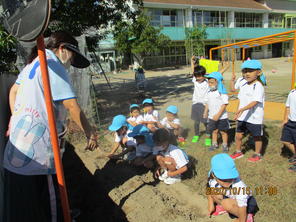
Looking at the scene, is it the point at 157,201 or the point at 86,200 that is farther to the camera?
the point at 86,200

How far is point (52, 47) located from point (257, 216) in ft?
8.20

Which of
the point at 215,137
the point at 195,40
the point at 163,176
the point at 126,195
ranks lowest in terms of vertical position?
the point at 126,195

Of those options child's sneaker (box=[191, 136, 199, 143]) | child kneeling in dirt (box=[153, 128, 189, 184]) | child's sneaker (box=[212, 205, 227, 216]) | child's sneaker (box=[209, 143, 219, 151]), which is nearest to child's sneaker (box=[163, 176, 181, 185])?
child kneeling in dirt (box=[153, 128, 189, 184])

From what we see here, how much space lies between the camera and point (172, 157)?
9.91ft

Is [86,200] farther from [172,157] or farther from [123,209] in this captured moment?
[172,157]

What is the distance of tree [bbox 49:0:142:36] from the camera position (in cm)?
675

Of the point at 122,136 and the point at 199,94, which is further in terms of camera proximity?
the point at 199,94

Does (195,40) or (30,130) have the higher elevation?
(195,40)

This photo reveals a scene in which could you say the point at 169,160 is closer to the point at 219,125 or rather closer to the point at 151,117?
the point at 219,125

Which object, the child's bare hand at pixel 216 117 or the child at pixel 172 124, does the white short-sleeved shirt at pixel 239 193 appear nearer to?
the child's bare hand at pixel 216 117

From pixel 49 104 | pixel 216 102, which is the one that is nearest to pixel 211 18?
pixel 216 102

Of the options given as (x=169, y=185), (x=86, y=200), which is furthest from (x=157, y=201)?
(x=86, y=200)

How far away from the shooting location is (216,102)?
3871 millimetres

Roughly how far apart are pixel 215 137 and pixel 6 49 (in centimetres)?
373
